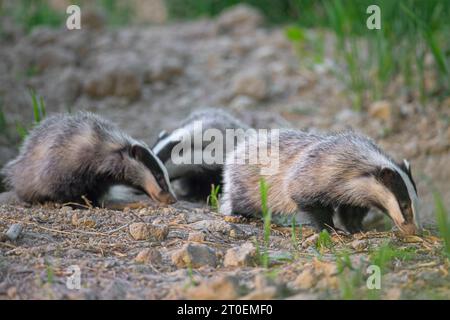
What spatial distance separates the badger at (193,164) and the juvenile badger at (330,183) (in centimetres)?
98

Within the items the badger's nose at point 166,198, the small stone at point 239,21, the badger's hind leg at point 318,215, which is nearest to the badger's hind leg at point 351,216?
the badger's hind leg at point 318,215

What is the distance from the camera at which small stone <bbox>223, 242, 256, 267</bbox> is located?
13.3 ft

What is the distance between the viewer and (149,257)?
13.3 ft

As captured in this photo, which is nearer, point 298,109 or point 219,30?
point 298,109

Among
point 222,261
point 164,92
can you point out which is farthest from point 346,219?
point 164,92

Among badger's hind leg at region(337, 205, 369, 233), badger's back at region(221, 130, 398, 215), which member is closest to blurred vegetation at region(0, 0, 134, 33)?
badger's back at region(221, 130, 398, 215)

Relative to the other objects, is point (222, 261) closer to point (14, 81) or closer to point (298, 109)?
point (298, 109)

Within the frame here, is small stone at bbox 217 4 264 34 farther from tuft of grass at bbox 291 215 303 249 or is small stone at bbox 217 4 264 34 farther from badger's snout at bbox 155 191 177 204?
tuft of grass at bbox 291 215 303 249

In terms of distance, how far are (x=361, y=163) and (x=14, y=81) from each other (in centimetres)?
547

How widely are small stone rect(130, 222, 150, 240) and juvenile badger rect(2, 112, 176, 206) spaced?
1233mm

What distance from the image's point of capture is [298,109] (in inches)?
343

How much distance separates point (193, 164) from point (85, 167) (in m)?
1.18

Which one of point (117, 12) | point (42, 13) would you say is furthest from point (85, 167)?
point (117, 12)

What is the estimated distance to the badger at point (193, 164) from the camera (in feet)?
21.6
